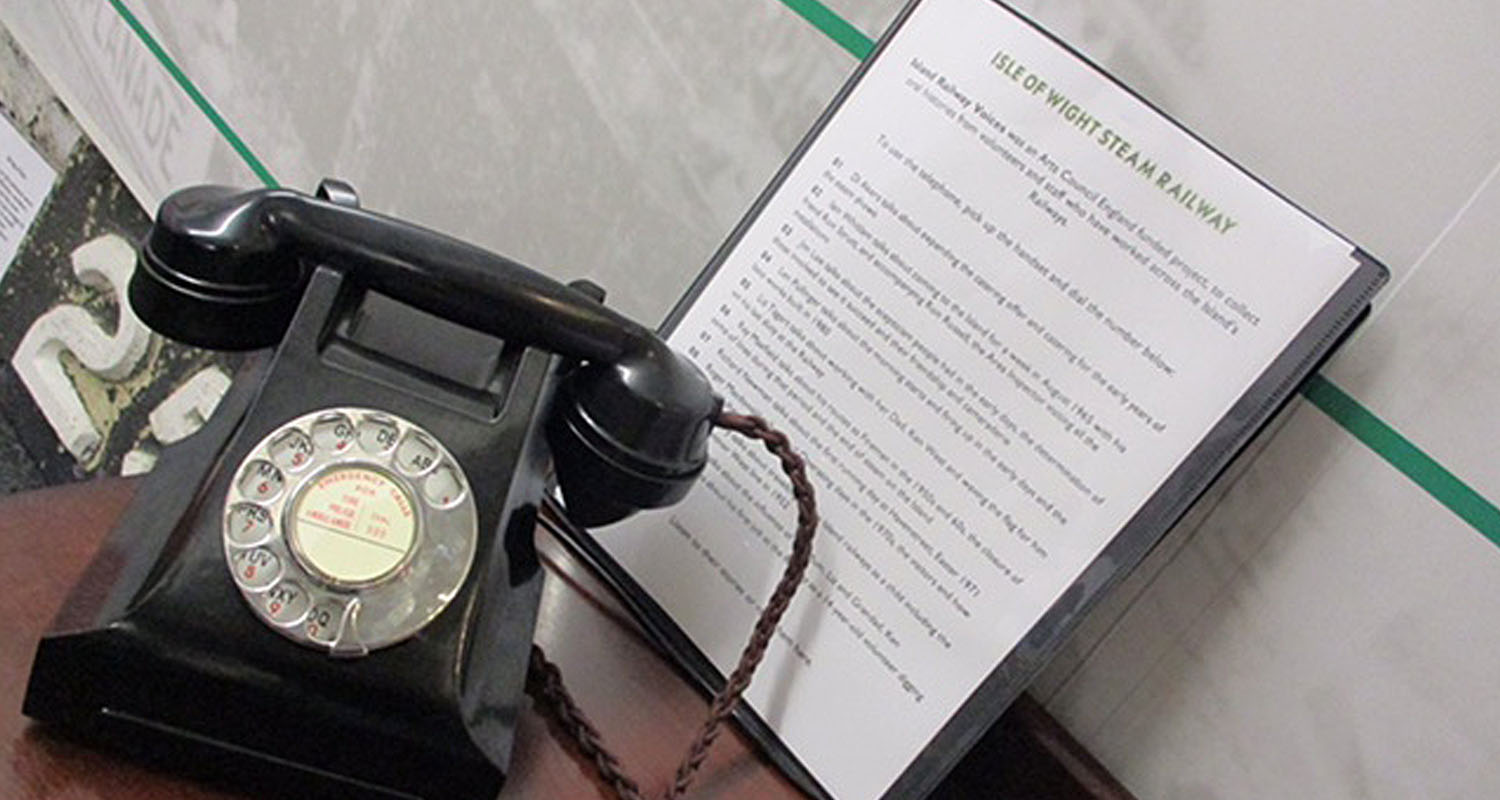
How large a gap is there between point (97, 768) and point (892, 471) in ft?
1.09

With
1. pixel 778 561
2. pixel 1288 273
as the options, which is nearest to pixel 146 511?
pixel 778 561

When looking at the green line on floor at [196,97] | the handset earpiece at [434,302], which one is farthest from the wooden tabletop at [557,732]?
the green line on floor at [196,97]

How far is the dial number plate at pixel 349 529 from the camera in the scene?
52cm

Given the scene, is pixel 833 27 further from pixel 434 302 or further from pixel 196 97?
pixel 196 97

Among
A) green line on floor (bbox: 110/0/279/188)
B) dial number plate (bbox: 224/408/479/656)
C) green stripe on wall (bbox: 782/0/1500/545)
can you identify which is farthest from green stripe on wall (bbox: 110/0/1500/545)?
green line on floor (bbox: 110/0/279/188)

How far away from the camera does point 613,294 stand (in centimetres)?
86

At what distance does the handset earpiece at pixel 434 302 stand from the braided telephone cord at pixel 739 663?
43mm

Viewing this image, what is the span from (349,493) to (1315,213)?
0.39 meters

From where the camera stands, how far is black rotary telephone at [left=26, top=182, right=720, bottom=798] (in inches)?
20.1

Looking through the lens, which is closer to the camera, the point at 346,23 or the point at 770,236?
the point at 770,236

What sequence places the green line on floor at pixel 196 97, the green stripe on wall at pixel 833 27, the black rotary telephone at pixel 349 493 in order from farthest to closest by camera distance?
the green line on floor at pixel 196 97 → the green stripe on wall at pixel 833 27 → the black rotary telephone at pixel 349 493

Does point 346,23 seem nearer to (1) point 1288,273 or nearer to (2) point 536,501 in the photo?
(2) point 536,501

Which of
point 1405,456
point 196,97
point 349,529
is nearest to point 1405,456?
point 1405,456

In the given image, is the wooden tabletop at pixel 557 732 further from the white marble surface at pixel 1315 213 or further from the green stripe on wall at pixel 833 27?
the green stripe on wall at pixel 833 27
